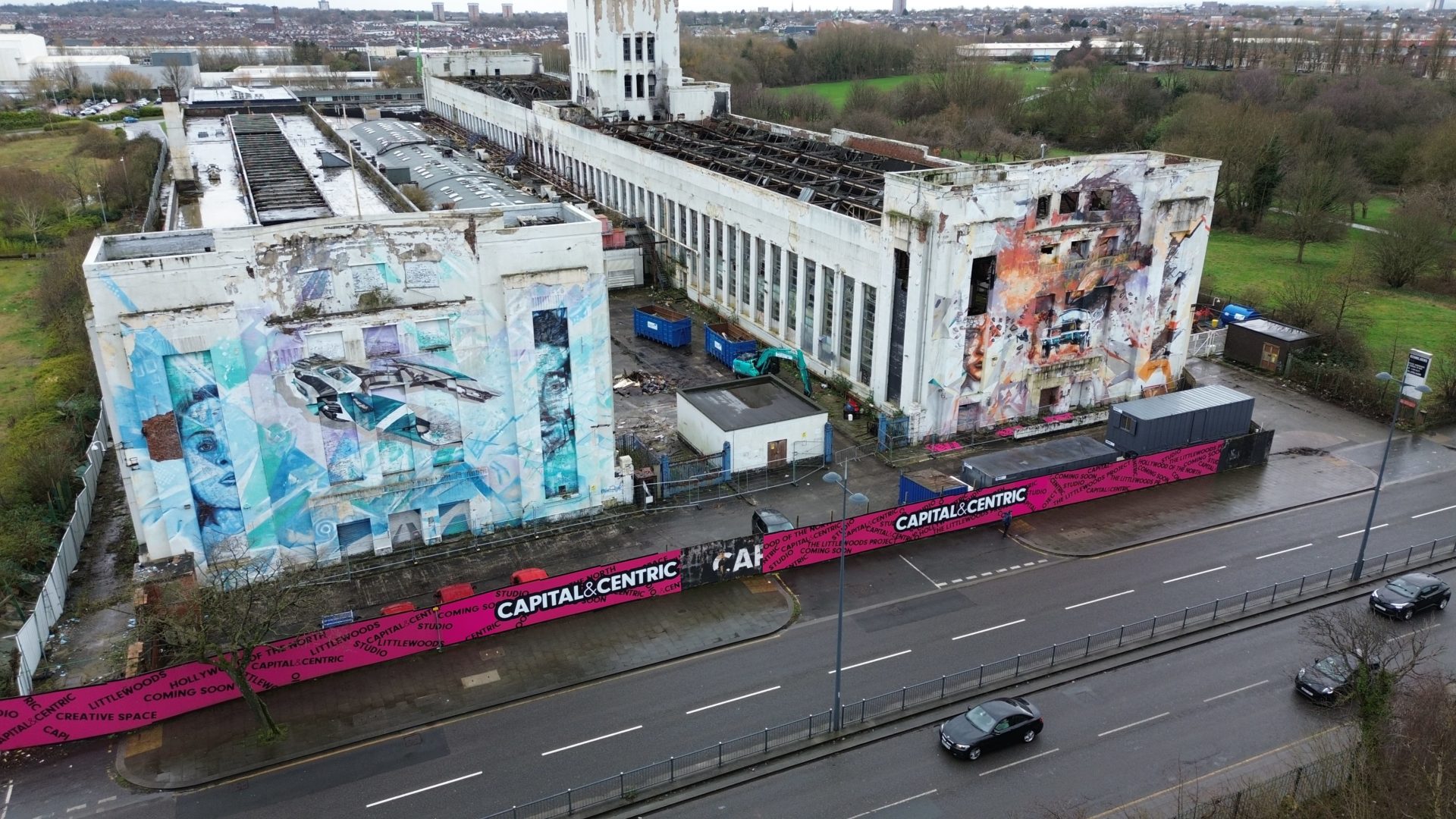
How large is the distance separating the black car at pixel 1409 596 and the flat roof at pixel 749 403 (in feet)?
73.8

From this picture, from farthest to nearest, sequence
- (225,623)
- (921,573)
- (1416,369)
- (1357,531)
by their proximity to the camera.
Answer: (1416,369) → (1357,531) → (921,573) → (225,623)

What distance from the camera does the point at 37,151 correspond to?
118 metres

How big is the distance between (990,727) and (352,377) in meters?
24.4

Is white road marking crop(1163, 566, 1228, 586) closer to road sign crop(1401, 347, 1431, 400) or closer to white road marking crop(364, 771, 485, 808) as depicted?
road sign crop(1401, 347, 1431, 400)

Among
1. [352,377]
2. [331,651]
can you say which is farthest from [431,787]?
[352,377]

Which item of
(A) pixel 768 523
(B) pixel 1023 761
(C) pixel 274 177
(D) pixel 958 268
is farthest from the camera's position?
(C) pixel 274 177

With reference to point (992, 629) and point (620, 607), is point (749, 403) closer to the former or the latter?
point (620, 607)

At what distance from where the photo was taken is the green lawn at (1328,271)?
205ft

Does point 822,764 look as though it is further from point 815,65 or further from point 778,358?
point 815,65

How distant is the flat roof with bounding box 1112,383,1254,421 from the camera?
146 feet

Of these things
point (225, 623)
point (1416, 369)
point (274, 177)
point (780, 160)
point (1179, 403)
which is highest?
point (274, 177)

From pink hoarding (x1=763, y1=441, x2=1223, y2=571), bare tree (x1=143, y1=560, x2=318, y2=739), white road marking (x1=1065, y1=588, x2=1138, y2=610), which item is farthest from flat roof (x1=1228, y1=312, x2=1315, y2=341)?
bare tree (x1=143, y1=560, x2=318, y2=739)

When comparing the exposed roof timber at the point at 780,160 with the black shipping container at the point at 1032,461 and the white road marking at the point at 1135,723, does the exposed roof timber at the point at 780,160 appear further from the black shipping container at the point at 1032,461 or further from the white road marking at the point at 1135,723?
the white road marking at the point at 1135,723

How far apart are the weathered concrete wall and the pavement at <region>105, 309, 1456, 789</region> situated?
2.85m
